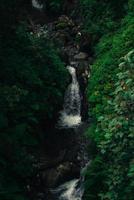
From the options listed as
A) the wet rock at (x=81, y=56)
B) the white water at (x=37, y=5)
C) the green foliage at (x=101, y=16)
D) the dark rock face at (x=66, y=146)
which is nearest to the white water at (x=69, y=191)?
the dark rock face at (x=66, y=146)

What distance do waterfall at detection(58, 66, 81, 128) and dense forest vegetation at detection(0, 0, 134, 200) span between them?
1.76 ft

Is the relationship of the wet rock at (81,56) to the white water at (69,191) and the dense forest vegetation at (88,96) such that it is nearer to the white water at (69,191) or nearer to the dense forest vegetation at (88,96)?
the dense forest vegetation at (88,96)

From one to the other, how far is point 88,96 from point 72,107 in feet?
4.74

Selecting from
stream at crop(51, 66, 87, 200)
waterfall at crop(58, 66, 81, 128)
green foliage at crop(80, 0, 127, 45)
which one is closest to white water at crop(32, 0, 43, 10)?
green foliage at crop(80, 0, 127, 45)

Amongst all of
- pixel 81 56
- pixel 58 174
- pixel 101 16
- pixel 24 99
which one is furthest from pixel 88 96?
pixel 101 16

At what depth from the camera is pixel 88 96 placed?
17266 millimetres

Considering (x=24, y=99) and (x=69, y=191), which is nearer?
(x=69, y=191)

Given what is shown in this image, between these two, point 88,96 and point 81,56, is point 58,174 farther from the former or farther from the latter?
point 81,56

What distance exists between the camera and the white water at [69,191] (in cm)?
1388

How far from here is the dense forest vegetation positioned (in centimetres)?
955

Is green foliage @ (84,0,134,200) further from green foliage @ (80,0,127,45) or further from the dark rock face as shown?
the dark rock face

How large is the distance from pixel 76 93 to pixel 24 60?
354 cm

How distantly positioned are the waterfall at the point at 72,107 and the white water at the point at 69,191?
360 cm

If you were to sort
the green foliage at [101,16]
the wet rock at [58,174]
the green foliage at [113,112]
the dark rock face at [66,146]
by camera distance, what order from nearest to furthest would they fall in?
the green foliage at [113,112], the wet rock at [58,174], the dark rock face at [66,146], the green foliage at [101,16]
